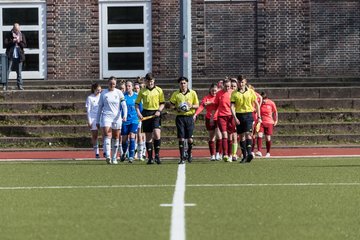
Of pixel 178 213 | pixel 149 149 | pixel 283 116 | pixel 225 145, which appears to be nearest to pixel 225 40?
pixel 283 116

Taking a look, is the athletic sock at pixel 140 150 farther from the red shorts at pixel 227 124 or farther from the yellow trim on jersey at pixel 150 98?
the red shorts at pixel 227 124

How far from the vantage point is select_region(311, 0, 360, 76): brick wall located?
39781mm

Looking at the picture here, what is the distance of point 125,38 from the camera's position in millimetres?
40531

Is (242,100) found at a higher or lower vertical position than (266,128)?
higher

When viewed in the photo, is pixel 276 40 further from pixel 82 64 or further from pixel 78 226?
pixel 78 226

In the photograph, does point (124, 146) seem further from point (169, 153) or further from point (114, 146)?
point (169, 153)

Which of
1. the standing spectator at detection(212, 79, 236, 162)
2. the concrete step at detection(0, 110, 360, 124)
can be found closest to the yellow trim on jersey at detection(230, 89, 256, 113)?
the standing spectator at detection(212, 79, 236, 162)

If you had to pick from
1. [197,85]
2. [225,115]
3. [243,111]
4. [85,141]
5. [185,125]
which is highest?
[197,85]

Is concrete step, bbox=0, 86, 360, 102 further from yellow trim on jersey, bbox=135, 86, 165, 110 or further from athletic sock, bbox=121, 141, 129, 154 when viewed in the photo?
yellow trim on jersey, bbox=135, 86, 165, 110

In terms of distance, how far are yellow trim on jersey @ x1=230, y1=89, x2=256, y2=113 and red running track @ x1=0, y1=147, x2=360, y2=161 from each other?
120 inches

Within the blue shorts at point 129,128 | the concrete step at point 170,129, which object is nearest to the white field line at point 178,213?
the blue shorts at point 129,128

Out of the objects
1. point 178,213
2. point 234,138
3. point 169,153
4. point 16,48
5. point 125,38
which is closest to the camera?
point 178,213

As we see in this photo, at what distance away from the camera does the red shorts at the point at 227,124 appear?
25578mm

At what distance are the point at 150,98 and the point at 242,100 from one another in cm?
196
